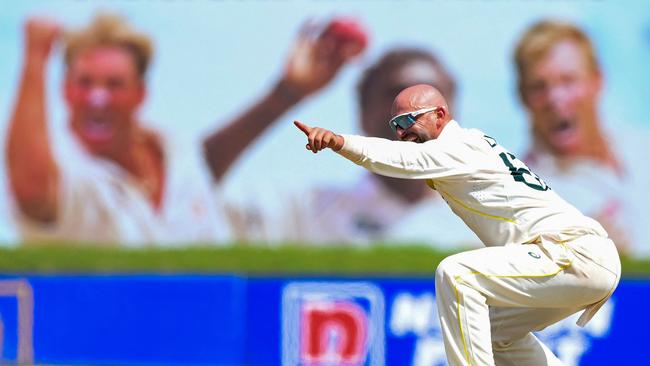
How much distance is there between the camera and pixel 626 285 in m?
10.2

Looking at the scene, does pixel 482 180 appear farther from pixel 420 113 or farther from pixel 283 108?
pixel 283 108

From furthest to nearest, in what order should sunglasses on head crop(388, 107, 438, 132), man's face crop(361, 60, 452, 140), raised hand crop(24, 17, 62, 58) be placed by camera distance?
raised hand crop(24, 17, 62, 58) < man's face crop(361, 60, 452, 140) < sunglasses on head crop(388, 107, 438, 132)

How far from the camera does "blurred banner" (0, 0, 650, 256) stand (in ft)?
66.0

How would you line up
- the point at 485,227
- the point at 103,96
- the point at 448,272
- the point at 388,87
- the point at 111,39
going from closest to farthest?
the point at 448,272, the point at 485,227, the point at 388,87, the point at 103,96, the point at 111,39

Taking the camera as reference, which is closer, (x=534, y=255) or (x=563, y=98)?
(x=534, y=255)

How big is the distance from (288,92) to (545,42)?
15.8 ft

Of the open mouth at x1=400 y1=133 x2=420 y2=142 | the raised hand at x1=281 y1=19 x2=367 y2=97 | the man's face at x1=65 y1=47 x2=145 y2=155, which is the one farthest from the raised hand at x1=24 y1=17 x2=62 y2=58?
the open mouth at x1=400 y1=133 x2=420 y2=142

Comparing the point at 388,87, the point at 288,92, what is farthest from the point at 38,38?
the point at 388,87

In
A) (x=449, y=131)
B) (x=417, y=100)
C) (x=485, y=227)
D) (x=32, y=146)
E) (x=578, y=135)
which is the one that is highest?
(x=417, y=100)

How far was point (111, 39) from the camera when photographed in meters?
21.8

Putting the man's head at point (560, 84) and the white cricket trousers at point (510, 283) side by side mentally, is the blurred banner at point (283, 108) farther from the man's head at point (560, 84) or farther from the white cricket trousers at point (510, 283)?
the white cricket trousers at point (510, 283)

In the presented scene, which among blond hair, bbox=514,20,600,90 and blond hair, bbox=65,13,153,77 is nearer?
blond hair, bbox=514,20,600,90

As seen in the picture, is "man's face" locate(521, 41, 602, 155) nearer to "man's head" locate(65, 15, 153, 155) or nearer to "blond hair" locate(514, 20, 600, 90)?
"blond hair" locate(514, 20, 600, 90)

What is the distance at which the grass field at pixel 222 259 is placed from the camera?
1830cm
